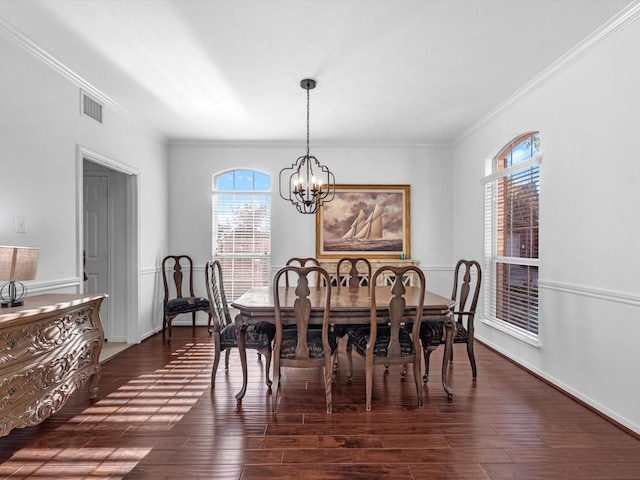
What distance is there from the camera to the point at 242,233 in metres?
5.67

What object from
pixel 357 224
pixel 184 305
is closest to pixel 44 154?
pixel 184 305

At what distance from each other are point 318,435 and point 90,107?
3.55 meters

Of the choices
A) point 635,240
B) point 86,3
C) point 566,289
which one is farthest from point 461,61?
point 86,3

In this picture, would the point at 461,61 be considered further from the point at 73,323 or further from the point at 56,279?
the point at 56,279

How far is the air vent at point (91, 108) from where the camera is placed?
3.54m

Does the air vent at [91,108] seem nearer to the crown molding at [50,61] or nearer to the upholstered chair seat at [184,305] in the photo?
the crown molding at [50,61]

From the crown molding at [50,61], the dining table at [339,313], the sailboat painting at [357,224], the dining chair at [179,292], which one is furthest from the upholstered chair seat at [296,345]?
the crown molding at [50,61]

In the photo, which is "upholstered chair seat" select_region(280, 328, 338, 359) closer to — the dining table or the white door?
the dining table

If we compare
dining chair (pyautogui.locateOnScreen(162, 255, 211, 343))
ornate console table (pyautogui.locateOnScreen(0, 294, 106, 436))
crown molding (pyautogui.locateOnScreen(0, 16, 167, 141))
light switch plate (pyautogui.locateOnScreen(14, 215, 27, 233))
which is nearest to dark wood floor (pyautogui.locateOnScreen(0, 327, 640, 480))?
ornate console table (pyautogui.locateOnScreen(0, 294, 106, 436))

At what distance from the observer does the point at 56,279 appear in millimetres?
3117

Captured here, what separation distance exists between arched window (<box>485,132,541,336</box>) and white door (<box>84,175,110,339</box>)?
4615 mm

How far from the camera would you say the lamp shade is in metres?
2.15

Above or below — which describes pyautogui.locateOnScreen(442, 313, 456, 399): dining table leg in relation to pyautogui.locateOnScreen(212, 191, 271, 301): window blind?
below

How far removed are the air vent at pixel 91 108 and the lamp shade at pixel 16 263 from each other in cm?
185
